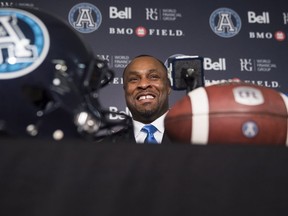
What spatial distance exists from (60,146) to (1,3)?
195 cm

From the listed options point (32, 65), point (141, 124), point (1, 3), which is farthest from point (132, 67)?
point (32, 65)

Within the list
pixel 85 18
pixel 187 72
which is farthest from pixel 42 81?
pixel 85 18

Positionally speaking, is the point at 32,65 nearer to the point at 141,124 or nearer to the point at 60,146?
the point at 60,146

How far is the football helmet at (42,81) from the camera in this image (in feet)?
1.85

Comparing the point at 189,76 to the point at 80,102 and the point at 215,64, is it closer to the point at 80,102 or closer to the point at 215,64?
the point at 80,102

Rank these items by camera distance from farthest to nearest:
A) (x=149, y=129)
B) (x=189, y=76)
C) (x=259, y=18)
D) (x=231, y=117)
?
1. (x=259, y=18)
2. (x=149, y=129)
3. (x=189, y=76)
4. (x=231, y=117)

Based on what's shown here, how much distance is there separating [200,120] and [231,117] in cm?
4

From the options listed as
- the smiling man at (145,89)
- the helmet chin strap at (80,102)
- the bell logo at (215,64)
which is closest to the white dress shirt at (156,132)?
the smiling man at (145,89)

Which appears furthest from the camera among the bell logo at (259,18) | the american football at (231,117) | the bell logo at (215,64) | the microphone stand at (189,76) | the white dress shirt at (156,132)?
the bell logo at (259,18)

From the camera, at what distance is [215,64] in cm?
223

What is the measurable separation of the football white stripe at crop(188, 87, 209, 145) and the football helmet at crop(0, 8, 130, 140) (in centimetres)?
13

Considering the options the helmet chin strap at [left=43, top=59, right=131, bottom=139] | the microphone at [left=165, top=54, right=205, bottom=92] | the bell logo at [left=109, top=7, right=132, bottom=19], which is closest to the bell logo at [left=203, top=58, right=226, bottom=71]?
the bell logo at [left=109, top=7, right=132, bottom=19]

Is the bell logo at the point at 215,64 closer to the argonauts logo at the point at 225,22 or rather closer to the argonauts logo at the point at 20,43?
the argonauts logo at the point at 225,22

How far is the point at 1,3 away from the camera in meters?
2.18
